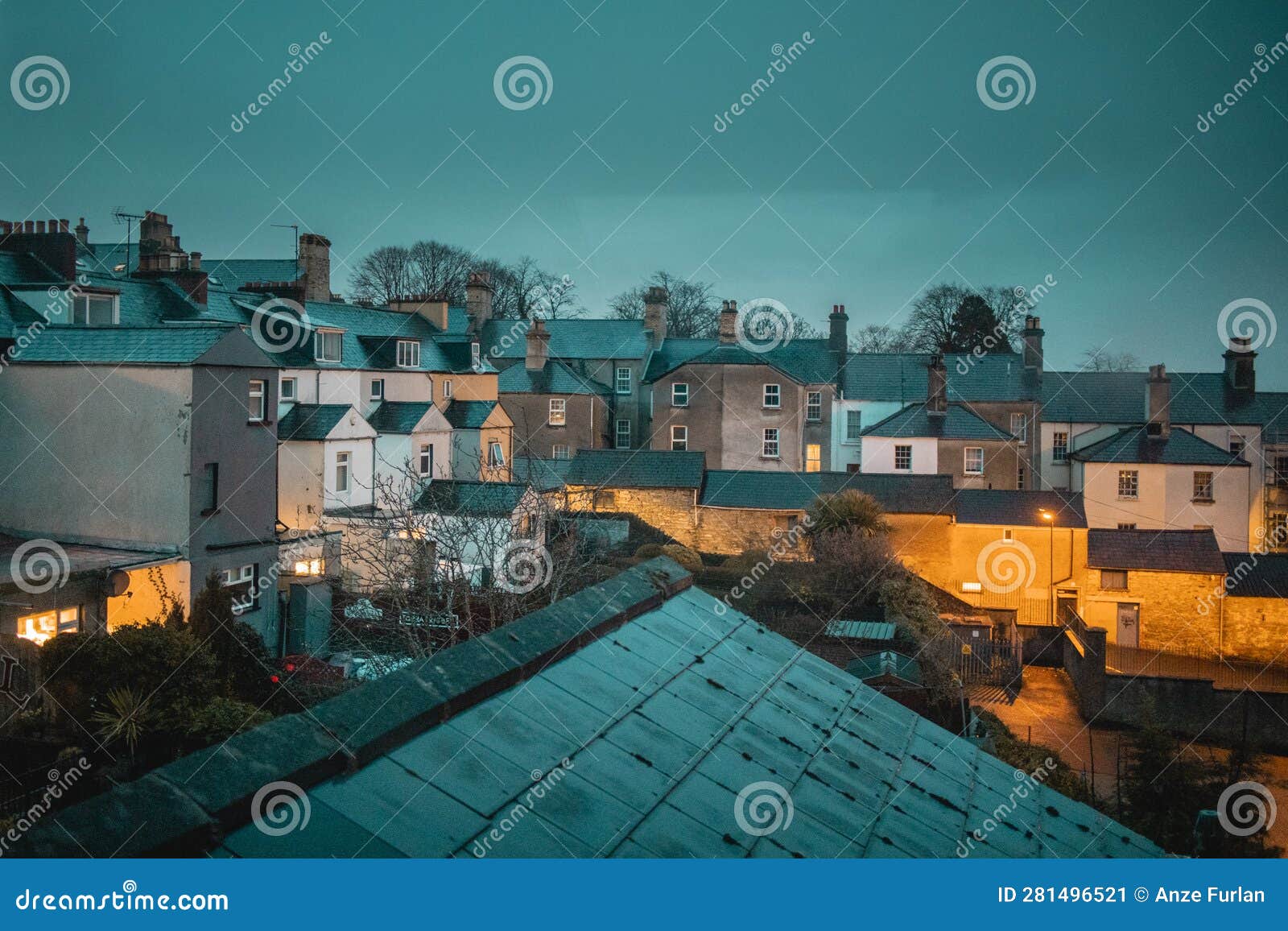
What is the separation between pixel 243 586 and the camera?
18.0 meters

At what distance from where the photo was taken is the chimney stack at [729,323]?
123 feet

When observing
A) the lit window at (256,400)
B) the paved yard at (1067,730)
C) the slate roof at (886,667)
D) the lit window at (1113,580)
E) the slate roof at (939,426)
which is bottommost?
the paved yard at (1067,730)

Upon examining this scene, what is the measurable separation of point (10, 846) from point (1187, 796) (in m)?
12.1

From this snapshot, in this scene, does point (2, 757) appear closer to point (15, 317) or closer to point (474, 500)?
point (15, 317)

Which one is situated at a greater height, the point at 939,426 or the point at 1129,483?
the point at 939,426

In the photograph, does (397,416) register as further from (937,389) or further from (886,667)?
(937,389)

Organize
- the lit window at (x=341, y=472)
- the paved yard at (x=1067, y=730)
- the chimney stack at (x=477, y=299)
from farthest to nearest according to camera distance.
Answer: the chimney stack at (x=477, y=299), the lit window at (x=341, y=472), the paved yard at (x=1067, y=730)

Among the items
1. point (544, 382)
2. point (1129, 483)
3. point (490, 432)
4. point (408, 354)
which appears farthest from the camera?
point (544, 382)

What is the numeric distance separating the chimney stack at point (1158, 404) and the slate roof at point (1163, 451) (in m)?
0.19

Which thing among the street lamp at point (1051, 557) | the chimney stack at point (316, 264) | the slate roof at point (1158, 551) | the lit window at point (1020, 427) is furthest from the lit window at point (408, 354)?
the lit window at point (1020, 427)

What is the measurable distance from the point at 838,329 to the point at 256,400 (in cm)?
2383

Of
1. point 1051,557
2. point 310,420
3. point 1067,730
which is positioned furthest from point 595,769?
point 1051,557

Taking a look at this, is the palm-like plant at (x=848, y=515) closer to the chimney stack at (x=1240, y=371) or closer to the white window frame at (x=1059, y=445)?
the white window frame at (x=1059, y=445)

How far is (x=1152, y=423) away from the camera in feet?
103
